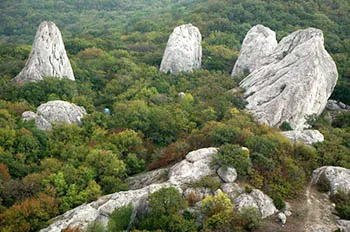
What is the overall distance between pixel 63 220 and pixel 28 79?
67.4 feet

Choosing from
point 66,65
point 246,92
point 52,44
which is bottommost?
point 246,92

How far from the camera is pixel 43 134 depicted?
2558 centimetres

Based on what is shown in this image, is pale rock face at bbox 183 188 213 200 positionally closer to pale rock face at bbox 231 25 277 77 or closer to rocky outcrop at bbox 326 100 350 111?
rocky outcrop at bbox 326 100 350 111

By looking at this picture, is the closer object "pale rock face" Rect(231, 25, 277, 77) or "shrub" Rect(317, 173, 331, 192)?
"shrub" Rect(317, 173, 331, 192)

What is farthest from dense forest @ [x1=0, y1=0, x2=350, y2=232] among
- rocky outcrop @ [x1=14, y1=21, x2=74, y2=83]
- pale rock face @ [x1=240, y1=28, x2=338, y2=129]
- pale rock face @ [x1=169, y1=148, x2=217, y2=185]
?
rocky outcrop @ [x1=14, y1=21, x2=74, y2=83]

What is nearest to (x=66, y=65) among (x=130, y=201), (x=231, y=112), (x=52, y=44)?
(x=52, y=44)

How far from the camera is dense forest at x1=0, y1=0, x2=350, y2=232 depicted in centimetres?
1983

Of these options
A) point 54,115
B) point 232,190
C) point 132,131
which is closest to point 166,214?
point 232,190

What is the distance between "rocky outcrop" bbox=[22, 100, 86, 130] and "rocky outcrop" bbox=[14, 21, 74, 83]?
6685 mm

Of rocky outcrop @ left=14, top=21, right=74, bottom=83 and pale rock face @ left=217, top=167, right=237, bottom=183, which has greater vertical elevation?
rocky outcrop @ left=14, top=21, right=74, bottom=83

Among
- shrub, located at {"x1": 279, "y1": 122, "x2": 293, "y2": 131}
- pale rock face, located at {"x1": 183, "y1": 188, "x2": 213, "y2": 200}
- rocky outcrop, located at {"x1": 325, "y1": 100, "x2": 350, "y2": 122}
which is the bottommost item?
rocky outcrop, located at {"x1": 325, "y1": 100, "x2": 350, "y2": 122}

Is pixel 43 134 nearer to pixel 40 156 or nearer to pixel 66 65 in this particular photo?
pixel 40 156

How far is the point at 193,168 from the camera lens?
796 inches

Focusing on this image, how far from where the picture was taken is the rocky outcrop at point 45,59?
34469 mm
